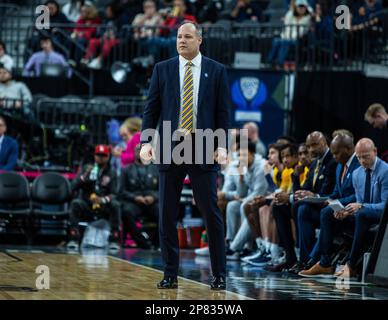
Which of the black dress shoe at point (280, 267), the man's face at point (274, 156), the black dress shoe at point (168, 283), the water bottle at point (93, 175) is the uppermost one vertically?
the man's face at point (274, 156)

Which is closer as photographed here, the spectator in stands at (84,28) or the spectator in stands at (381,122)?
the spectator in stands at (381,122)

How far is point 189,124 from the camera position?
755 cm

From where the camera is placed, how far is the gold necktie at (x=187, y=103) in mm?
7547

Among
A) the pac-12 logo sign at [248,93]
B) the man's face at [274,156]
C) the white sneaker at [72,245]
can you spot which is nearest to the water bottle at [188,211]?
the pac-12 logo sign at [248,93]

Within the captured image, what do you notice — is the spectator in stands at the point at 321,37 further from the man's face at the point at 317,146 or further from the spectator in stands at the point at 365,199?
the spectator in stands at the point at 365,199

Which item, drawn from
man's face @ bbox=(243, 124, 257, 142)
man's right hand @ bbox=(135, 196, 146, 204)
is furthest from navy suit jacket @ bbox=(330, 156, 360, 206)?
man's right hand @ bbox=(135, 196, 146, 204)

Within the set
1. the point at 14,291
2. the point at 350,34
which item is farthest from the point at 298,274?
the point at 350,34

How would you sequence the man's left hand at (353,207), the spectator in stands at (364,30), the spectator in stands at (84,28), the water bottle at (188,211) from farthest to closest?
the spectator in stands at (84,28) → the spectator in stands at (364,30) → the water bottle at (188,211) → the man's left hand at (353,207)

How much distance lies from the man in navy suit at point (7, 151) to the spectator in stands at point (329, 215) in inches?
225

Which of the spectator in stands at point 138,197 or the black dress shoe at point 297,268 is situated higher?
the spectator in stands at point 138,197

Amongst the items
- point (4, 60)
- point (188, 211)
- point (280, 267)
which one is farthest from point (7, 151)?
point (280, 267)

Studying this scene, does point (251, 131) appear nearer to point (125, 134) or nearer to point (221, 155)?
point (125, 134)

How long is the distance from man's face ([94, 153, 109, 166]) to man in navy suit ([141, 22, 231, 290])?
644 cm

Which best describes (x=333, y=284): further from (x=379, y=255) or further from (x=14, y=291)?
(x=14, y=291)
